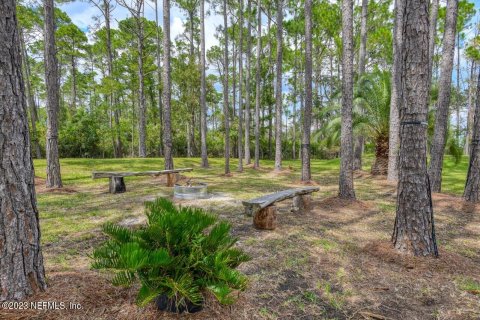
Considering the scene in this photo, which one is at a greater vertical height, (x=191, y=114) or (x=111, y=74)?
(x=111, y=74)

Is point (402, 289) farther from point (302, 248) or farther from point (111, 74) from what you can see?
point (111, 74)

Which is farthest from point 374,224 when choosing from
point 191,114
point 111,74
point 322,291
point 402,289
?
point 111,74

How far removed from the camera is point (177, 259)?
1904mm

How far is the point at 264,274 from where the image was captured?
2.91m

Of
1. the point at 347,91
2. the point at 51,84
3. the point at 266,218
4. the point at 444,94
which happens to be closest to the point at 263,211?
the point at 266,218

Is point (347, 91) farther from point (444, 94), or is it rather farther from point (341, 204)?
point (444, 94)

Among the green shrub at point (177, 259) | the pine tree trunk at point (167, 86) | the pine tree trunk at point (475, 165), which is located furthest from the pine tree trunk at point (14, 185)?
the pine tree trunk at point (475, 165)

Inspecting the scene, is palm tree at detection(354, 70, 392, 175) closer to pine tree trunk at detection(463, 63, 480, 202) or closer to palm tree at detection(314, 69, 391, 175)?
palm tree at detection(314, 69, 391, 175)

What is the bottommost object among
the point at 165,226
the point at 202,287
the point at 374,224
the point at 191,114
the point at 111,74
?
the point at 374,224

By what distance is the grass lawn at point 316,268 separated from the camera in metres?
2.21

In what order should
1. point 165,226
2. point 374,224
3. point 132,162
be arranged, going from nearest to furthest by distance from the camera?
1. point 165,226
2. point 374,224
3. point 132,162

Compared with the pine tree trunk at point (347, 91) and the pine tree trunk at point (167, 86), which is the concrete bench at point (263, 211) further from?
the pine tree trunk at point (167, 86)

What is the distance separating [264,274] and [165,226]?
4.98 ft

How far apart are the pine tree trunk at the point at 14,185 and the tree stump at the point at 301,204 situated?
488 cm
